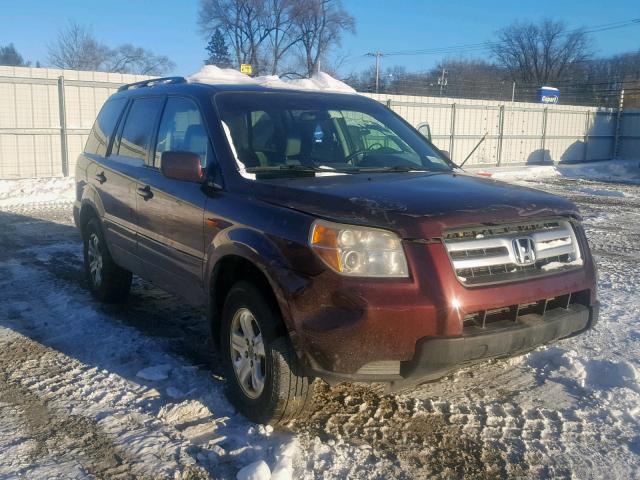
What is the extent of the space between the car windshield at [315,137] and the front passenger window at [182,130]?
0.21 meters

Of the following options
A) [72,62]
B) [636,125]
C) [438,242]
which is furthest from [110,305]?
[72,62]

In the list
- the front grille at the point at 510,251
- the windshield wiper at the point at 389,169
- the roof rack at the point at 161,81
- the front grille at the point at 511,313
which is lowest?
the front grille at the point at 511,313

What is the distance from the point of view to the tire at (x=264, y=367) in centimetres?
329

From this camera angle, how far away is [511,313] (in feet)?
10.5

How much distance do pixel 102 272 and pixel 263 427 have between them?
292 centimetres

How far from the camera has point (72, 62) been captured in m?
48.9

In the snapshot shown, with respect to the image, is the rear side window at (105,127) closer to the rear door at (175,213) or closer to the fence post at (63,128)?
the rear door at (175,213)

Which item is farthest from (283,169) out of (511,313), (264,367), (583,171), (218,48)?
(218,48)

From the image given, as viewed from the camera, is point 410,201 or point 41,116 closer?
point 410,201

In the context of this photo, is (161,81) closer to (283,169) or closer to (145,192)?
(145,192)

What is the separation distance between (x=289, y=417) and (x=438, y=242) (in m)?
1.26

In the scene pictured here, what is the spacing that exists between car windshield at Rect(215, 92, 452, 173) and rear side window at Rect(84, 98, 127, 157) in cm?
178

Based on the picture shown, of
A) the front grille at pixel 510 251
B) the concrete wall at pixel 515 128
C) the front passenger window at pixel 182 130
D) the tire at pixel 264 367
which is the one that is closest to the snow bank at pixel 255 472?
the tire at pixel 264 367

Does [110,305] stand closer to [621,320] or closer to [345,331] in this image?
[345,331]
